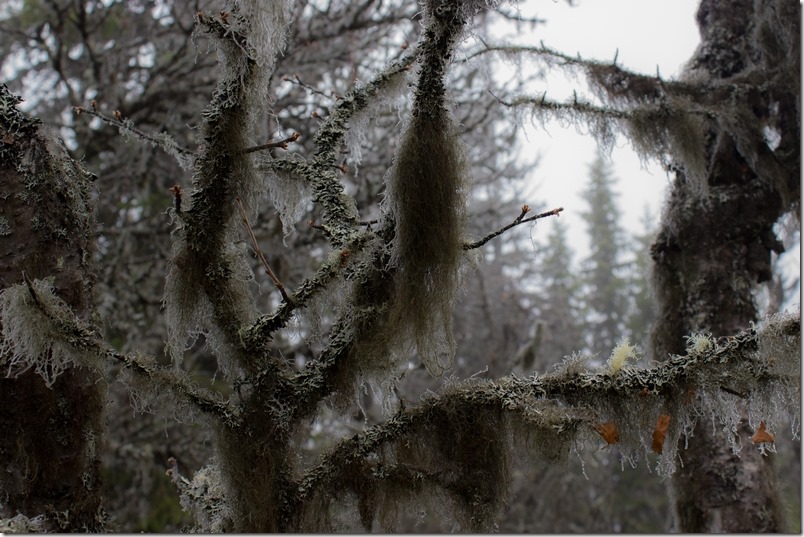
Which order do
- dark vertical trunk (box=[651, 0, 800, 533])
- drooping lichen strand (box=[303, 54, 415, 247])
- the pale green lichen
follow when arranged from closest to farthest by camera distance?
the pale green lichen < drooping lichen strand (box=[303, 54, 415, 247]) < dark vertical trunk (box=[651, 0, 800, 533])

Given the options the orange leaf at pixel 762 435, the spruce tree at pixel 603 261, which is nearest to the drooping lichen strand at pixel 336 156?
the orange leaf at pixel 762 435

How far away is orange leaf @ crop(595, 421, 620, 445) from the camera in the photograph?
201 cm

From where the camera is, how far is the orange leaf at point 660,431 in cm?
212

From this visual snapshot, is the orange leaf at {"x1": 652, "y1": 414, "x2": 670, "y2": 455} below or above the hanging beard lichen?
below

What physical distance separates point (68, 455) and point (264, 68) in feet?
4.49

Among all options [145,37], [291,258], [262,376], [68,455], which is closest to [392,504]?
[262,376]

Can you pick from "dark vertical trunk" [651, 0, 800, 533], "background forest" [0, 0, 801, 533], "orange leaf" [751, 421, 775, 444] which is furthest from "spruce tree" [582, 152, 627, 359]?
"orange leaf" [751, 421, 775, 444]

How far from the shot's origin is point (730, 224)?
3.98 meters

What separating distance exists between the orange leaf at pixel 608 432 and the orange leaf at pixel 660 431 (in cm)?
16

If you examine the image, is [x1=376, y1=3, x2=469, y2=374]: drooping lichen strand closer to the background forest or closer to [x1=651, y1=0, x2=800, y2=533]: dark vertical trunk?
the background forest

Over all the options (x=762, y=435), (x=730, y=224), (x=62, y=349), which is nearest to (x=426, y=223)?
(x=62, y=349)

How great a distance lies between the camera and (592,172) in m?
19.2

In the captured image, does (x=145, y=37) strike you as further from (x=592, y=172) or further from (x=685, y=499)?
(x=592, y=172)

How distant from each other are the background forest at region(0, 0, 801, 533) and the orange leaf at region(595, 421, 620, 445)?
6 cm
